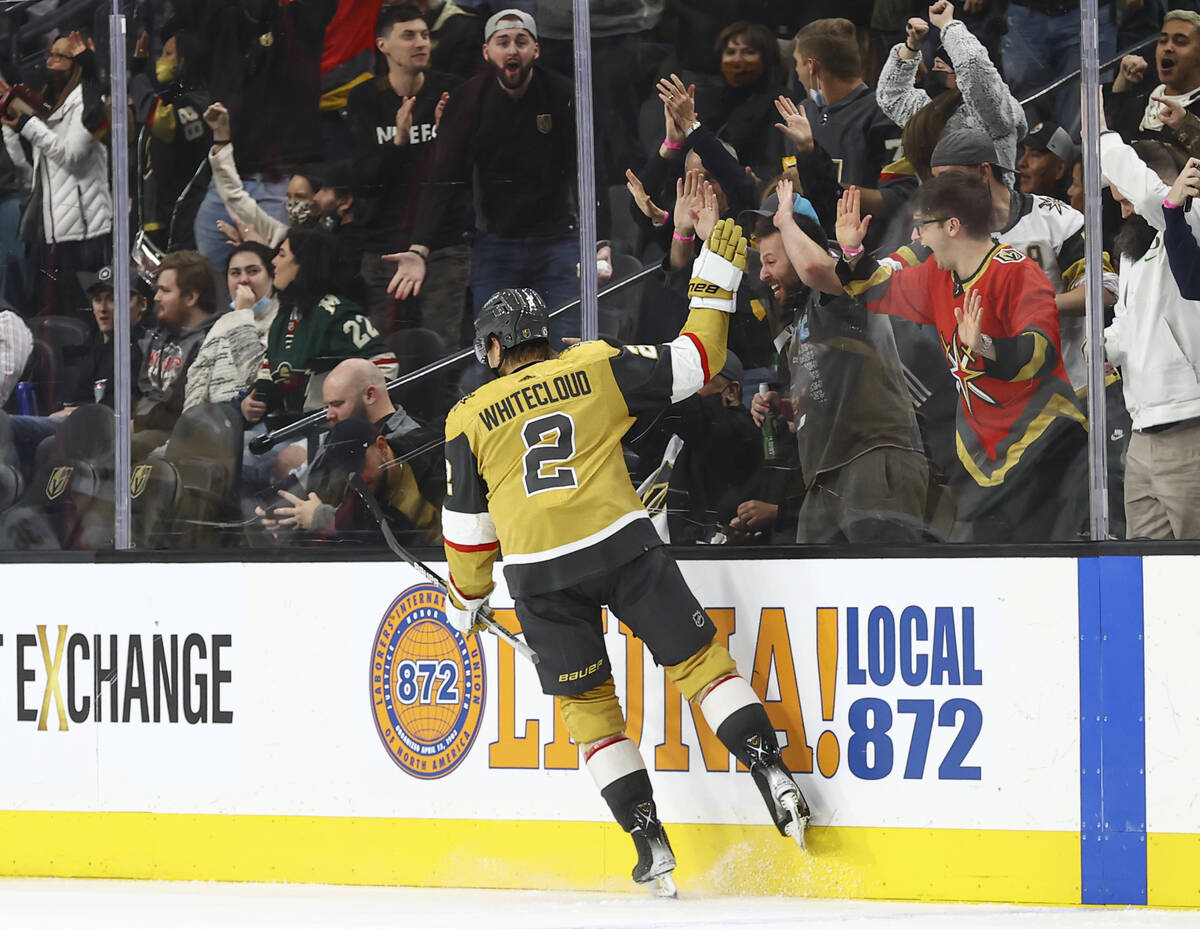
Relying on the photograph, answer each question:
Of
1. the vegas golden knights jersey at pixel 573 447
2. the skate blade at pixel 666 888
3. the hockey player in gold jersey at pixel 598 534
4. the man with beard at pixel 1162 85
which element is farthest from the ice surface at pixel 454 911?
the man with beard at pixel 1162 85

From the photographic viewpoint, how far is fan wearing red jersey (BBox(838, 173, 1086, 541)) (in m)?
3.79

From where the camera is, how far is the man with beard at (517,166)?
4199 mm

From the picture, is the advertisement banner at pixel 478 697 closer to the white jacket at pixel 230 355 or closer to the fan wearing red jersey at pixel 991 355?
the fan wearing red jersey at pixel 991 355

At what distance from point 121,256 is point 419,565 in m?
1.50

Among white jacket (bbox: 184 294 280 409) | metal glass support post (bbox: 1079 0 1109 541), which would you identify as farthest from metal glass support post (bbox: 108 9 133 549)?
metal glass support post (bbox: 1079 0 1109 541)

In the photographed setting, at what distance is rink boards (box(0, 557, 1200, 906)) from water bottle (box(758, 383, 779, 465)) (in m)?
0.31

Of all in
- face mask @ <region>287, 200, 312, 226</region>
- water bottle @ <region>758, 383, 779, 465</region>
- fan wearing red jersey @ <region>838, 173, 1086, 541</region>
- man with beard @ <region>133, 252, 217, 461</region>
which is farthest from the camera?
man with beard @ <region>133, 252, 217, 461</region>

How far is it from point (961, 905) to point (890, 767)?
39cm

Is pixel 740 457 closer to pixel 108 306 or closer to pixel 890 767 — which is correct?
pixel 890 767

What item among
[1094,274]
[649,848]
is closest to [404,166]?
[1094,274]

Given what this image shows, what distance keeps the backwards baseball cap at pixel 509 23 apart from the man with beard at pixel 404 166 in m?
0.18

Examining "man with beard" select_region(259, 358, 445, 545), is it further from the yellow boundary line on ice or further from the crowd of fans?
the yellow boundary line on ice

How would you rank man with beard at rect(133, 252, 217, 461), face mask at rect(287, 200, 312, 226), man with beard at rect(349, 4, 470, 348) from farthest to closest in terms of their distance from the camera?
man with beard at rect(133, 252, 217, 461) < face mask at rect(287, 200, 312, 226) < man with beard at rect(349, 4, 470, 348)

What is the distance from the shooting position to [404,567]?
14.0 feet
